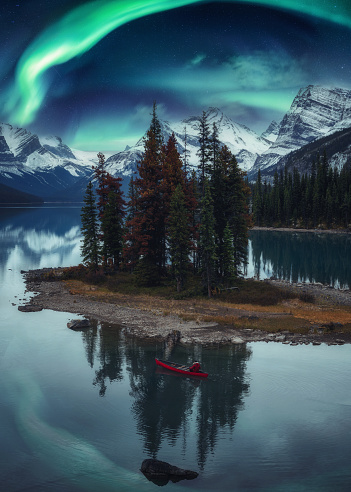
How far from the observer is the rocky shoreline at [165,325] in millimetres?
32000

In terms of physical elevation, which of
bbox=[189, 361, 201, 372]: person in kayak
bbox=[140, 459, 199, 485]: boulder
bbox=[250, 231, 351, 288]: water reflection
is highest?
bbox=[250, 231, 351, 288]: water reflection

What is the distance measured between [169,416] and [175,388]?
130 inches

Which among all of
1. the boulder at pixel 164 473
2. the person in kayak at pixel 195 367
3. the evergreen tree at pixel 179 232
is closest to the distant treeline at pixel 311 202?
the evergreen tree at pixel 179 232

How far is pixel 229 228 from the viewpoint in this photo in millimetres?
51969

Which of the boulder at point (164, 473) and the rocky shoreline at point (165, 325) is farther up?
the rocky shoreline at point (165, 325)

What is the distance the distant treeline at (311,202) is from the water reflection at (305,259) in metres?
23.8

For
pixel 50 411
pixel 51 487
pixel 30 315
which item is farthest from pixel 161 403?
pixel 30 315

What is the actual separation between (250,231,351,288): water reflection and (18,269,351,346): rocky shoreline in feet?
53.4

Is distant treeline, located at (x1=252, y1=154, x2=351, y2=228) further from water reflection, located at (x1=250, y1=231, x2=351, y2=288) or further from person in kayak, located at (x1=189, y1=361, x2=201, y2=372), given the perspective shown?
person in kayak, located at (x1=189, y1=361, x2=201, y2=372)

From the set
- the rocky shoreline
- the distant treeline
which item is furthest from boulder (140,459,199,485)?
the distant treeline

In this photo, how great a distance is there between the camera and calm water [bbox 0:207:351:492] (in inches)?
658

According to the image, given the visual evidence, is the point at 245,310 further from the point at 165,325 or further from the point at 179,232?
the point at 179,232

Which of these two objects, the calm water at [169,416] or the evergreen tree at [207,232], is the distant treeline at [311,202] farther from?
the calm water at [169,416]

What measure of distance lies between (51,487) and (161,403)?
7.94m
